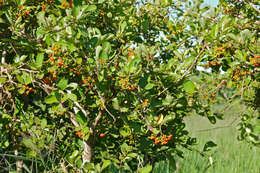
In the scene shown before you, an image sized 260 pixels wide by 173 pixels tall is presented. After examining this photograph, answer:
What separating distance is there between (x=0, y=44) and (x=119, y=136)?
124 cm

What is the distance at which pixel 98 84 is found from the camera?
1.74 m

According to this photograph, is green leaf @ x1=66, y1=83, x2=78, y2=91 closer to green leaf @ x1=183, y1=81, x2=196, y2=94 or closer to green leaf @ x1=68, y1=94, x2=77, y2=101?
green leaf @ x1=68, y1=94, x2=77, y2=101

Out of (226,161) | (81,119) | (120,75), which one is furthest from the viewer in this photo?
(226,161)

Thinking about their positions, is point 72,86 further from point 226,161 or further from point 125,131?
point 226,161

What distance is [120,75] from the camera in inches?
67.6

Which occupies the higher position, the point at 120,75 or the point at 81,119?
the point at 120,75

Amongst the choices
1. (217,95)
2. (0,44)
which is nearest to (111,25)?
(0,44)

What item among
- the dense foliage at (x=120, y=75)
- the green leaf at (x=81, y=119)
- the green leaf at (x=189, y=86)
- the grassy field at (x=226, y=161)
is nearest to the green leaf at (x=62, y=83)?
the dense foliage at (x=120, y=75)

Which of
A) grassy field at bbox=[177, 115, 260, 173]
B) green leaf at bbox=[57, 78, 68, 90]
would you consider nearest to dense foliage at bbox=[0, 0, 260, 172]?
green leaf at bbox=[57, 78, 68, 90]

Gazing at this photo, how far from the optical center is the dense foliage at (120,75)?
177 centimetres

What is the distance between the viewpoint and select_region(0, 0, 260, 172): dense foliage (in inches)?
69.6

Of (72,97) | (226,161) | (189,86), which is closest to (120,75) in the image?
(72,97)

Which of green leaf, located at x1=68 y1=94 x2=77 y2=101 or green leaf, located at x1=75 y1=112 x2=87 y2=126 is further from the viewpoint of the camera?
green leaf, located at x1=75 y1=112 x2=87 y2=126

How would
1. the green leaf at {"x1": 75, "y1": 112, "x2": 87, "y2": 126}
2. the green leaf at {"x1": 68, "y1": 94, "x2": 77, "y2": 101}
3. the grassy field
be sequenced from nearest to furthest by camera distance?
the green leaf at {"x1": 68, "y1": 94, "x2": 77, "y2": 101}, the green leaf at {"x1": 75, "y1": 112, "x2": 87, "y2": 126}, the grassy field
